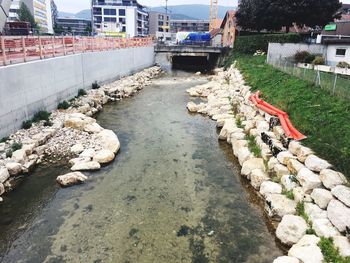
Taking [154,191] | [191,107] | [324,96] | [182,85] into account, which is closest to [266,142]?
[324,96]

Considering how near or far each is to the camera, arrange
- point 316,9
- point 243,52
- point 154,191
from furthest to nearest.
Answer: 1. point 243,52
2. point 316,9
3. point 154,191

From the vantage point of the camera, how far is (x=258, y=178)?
9.92 metres

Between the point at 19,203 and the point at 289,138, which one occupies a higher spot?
the point at 289,138

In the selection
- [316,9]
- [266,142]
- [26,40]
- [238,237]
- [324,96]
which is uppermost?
[316,9]

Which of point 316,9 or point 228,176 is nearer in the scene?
point 228,176

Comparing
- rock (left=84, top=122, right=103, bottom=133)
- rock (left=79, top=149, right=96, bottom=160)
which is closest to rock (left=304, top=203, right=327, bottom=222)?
rock (left=79, top=149, right=96, bottom=160)

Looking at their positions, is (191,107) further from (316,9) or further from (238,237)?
(316,9)

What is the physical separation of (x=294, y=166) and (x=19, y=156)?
9.38m

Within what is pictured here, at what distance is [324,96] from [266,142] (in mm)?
2927

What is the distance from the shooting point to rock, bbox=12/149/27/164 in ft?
35.0

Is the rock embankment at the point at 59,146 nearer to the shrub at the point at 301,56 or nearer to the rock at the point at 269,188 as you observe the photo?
the rock at the point at 269,188

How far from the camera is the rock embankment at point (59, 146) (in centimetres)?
1052

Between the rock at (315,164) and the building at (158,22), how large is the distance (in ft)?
356

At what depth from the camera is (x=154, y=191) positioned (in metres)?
9.85
